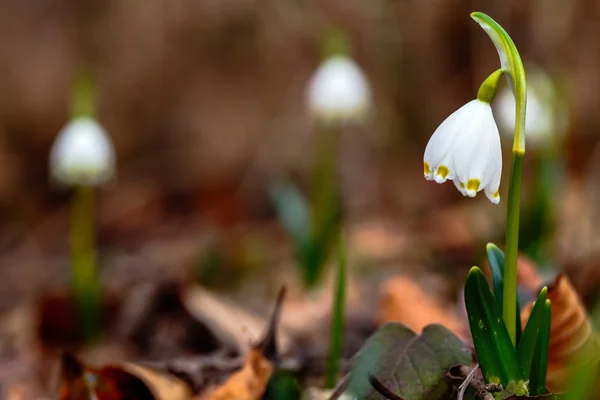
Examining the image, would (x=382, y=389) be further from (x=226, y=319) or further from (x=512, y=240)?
(x=226, y=319)

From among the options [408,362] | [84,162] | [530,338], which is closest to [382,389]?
[408,362]


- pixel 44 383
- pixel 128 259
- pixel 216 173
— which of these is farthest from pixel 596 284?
pixel 216 173

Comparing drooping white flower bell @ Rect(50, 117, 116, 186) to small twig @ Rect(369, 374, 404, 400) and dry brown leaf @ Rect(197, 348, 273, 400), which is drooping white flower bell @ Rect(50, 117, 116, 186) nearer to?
dry brown leaf @ Rect(197, 348, 273, 400)

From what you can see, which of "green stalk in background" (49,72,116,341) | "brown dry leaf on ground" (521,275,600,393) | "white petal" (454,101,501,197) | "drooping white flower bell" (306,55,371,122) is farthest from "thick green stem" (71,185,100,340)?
"white petal" (454,101,501,197)

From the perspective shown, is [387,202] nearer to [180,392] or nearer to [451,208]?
[451,208]

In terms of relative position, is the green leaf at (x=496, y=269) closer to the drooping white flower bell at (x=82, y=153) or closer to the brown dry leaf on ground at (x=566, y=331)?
the brown dry leaf on ground at (x=566, y=331)

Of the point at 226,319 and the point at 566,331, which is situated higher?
the point at 566,331
